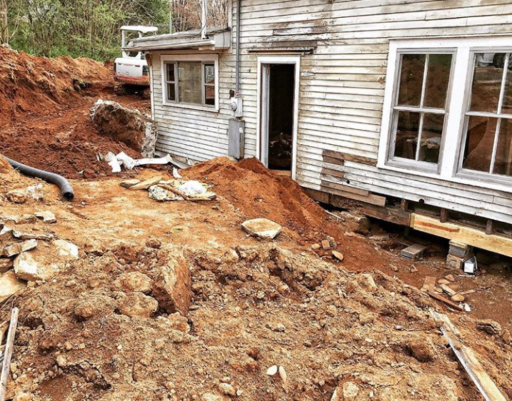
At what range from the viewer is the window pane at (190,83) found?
1084cm

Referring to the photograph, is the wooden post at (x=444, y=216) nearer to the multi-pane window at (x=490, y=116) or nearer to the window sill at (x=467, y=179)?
the window sill at (x=467, y=179)

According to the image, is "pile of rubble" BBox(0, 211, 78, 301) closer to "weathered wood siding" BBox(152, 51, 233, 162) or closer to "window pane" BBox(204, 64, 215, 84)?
"weathered wood siding" BBox(152, 51, 233, 162)

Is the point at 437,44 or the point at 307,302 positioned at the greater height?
the point at 437,44

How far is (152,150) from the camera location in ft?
39.9

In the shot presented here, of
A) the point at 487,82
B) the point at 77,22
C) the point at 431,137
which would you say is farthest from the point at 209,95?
the point at 77,22

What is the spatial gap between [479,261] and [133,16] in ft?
88.4

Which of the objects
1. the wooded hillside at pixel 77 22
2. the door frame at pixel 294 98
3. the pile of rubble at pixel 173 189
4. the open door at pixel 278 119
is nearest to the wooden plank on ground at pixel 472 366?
the pile of rubble at pixel 173 189

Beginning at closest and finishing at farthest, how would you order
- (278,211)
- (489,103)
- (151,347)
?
(151,347) < (489,103) < (278,211)

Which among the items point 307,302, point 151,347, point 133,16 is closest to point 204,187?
point 307,302

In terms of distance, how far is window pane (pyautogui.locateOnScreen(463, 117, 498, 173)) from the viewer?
20.4 feet

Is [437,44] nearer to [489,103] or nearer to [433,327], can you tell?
[489,103]

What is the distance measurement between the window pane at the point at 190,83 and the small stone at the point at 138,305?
762cm

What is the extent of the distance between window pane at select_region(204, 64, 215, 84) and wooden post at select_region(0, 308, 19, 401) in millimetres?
7705

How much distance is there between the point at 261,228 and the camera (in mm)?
6566
